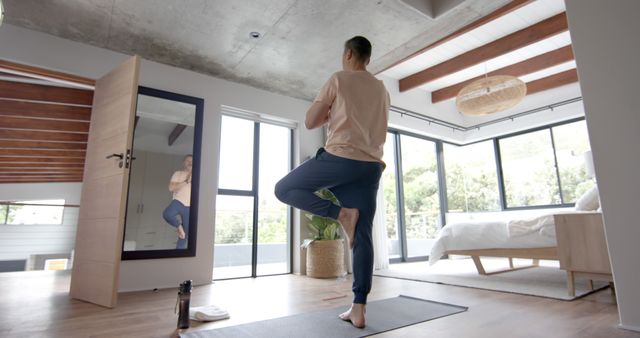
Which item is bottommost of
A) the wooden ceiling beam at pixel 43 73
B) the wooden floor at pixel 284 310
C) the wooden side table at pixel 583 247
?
the wooden floor at pixel 284 310

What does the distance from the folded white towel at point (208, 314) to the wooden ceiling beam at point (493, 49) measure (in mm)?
4105

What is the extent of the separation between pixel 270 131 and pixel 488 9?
2651mm

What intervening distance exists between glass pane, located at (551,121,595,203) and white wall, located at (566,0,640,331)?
4.24 meters

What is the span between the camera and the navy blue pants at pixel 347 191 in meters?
1.51

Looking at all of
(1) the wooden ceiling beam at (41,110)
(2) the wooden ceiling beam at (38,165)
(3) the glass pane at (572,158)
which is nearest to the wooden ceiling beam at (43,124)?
(1) the wooden ceiling beam at (41,110)

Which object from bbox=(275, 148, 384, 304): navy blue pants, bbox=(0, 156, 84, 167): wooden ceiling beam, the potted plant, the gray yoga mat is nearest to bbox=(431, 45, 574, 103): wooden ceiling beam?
the potted plant

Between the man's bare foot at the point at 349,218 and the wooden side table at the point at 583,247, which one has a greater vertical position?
the man's bare foot at the point at 349,218

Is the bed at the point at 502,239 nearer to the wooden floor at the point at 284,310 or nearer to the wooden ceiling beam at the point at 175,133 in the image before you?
the wooden floor at the point at 284,310

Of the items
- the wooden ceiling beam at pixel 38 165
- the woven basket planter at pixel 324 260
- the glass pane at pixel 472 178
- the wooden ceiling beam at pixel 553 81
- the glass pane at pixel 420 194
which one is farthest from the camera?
the glass pane at pixel 472 178

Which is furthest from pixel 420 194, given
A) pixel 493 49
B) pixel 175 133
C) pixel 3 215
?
pixel 3 215

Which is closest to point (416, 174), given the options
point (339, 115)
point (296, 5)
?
point (296, 5)

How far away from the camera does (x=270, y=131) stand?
4.23 metres

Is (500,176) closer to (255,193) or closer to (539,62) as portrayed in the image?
(539,62)

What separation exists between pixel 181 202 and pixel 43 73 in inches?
61.5
